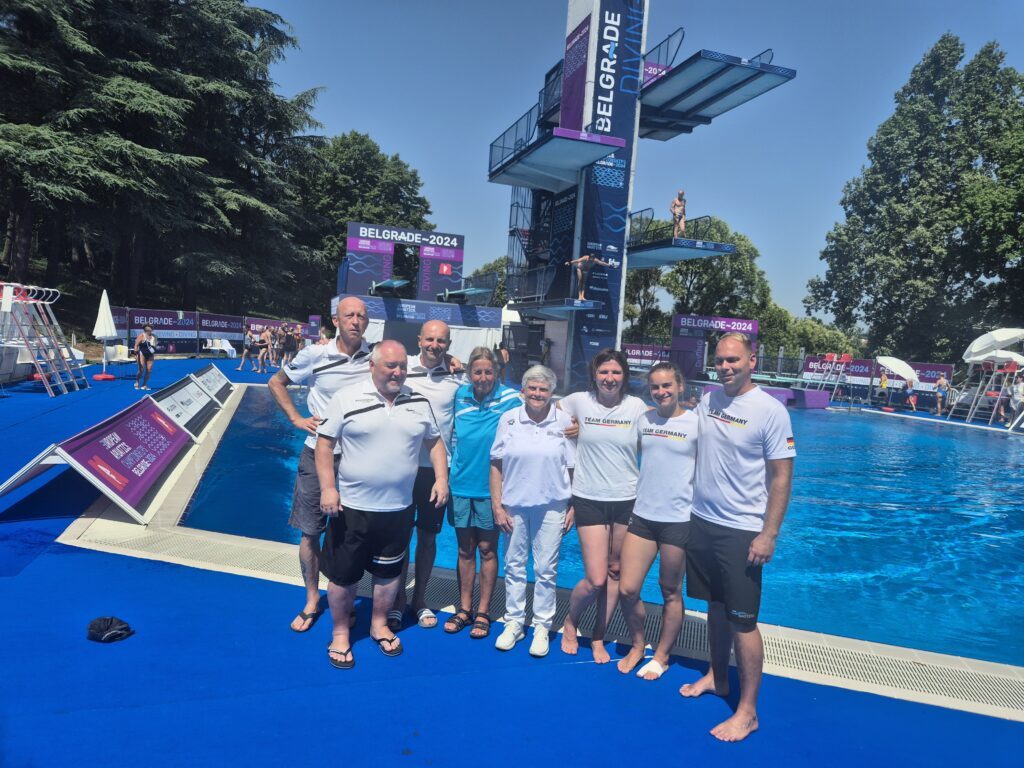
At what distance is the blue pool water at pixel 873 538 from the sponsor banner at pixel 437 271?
590 inches

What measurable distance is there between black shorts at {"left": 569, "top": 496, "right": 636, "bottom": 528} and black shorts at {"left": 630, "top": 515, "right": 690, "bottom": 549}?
0.12 meters

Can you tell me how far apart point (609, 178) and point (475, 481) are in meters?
24.1

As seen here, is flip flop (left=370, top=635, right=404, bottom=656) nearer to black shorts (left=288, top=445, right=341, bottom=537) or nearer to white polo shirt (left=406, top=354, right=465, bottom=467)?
black shorts (left=288, top=445, right=341, bottom=537)

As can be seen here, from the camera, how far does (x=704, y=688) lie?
3229 millimetres

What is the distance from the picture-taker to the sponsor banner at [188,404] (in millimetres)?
8812

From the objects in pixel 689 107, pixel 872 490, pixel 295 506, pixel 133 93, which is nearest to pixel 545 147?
pixel 689 107

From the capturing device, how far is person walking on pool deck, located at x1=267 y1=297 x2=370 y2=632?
3.62 m

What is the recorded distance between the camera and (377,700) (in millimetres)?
2969

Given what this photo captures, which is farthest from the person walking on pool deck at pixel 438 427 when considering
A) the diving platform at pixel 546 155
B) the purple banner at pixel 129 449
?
the diving platform at pixel 546 155

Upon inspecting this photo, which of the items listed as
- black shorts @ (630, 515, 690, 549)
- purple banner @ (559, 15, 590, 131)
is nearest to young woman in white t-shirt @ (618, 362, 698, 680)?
black shorts @ (630, 515, 690, 549)

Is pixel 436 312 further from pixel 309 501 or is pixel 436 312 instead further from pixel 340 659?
pixel 340 659

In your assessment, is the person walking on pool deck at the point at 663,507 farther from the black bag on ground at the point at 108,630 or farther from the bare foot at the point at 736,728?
the black bag on ground at the point at 108,630

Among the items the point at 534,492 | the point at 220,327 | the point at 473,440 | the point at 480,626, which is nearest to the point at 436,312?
the point at 220,327

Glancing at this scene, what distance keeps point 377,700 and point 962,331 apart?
40.1 m
